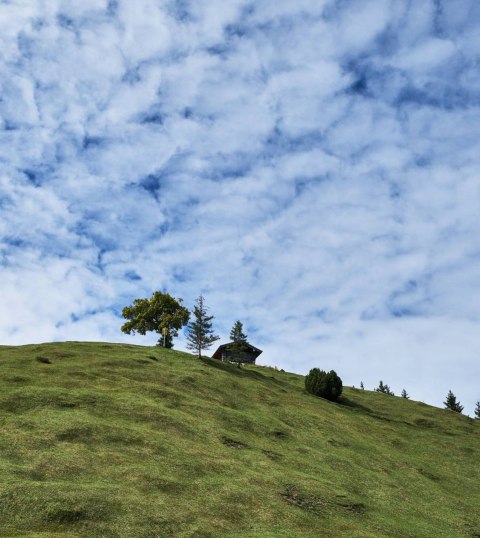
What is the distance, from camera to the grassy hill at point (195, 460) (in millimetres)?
24906

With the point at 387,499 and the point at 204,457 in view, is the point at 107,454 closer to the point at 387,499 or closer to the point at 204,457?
the point at 204,457

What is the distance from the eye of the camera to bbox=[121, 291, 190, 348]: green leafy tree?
93125 millimetres

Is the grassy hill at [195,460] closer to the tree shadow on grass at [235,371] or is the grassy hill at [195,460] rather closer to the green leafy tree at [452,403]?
the tree shadow on grass at [235,371]

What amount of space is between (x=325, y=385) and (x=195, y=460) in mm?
48248

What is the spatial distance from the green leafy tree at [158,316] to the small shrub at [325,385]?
85.0 ft

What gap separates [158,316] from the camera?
3895 inches

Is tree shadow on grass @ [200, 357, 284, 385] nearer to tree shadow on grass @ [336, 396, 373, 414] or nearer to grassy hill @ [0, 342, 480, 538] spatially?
grassy hill @ [0, 342, 480, 538]

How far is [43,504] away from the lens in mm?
23500

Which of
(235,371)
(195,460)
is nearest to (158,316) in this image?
(235,371)

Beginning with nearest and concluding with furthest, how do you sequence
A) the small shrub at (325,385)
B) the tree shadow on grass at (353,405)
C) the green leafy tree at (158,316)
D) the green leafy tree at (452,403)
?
the tree shadow on grass at (353,405) → the small shrub at (325,385) → the green leafy tree at (158,316) → the green leafy tree at (452,403)

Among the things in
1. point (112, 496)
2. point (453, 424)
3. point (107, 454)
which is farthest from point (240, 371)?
point (112, 496)

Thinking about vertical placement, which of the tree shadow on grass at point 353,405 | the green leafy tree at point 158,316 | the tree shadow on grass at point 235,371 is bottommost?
the tree shadow on grass at point 353,405

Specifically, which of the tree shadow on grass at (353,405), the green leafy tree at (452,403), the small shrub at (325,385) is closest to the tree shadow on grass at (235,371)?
the small shrub at (325,385)

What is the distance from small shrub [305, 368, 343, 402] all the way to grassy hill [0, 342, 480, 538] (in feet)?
36.7
